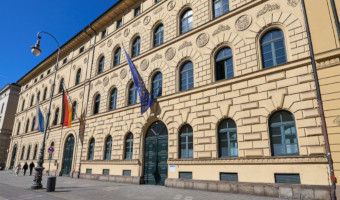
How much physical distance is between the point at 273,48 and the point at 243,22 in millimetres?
2435

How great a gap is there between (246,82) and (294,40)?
291 cm

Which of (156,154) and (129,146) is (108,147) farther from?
(156,154)

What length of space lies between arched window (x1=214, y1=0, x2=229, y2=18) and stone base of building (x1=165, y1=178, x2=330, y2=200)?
10.2 m

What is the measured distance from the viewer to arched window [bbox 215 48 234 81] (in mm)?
12611

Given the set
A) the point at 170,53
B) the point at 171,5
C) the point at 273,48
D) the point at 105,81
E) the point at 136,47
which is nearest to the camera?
the point at 273,48

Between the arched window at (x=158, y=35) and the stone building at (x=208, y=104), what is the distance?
0.38 ft

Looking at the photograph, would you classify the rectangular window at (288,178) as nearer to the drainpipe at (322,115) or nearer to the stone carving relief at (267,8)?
the drainpipe at (322,115)

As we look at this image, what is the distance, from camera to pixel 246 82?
1138 cm

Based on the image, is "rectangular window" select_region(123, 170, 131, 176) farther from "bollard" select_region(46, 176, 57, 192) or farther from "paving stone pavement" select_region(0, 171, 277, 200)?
"bollard" select_region(46, 176, 57, 192)

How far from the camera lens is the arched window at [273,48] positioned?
10891mm

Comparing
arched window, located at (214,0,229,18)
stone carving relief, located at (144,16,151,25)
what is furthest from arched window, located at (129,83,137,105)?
arched window, located at (214,0,229,18)

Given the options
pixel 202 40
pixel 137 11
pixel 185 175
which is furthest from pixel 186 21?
pixel 185 175

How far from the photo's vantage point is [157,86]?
639 inches

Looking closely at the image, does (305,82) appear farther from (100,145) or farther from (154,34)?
(100,145)
